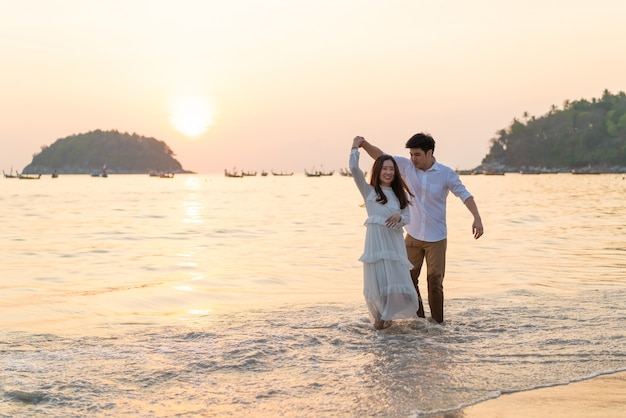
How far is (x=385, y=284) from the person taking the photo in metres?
6.81

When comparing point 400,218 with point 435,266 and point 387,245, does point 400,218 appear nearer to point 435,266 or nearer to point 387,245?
point 387,245

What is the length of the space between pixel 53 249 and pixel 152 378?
1244 cm

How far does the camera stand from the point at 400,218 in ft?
22.0

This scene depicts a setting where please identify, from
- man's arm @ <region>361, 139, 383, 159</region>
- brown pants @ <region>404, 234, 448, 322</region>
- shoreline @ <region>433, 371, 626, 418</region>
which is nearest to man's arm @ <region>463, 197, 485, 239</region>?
brown pants @ <region>404, 234, 448, 322</region>

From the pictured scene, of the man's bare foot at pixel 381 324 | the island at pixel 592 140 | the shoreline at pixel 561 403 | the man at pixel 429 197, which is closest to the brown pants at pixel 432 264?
the man at pixel 429 197

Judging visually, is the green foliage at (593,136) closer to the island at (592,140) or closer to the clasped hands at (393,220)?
the island at (592,140)

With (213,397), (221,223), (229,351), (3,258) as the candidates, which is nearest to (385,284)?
(229,351)

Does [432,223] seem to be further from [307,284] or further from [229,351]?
[307,284]

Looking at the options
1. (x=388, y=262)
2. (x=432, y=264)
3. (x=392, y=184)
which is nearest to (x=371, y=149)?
(x=392, y=184)

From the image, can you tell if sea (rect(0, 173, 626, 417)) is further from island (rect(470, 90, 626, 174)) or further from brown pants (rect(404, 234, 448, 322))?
island (rect(470, 90, 626, 174))

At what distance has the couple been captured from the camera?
22.2ft

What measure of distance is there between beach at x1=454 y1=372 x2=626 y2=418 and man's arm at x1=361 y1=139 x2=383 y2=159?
2.96 metres

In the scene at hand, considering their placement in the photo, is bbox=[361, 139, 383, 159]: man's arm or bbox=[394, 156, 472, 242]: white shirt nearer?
bbox=[361, 139, 383, 159]: man's arm

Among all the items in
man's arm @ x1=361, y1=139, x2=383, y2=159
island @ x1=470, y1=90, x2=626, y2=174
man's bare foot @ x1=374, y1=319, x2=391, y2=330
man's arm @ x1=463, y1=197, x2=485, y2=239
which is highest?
island @ x1=470, y1=90, x2=626, y2=174
